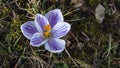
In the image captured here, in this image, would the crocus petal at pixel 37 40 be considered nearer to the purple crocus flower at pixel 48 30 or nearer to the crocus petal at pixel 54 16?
the purple crocus flower at pixel 48 30

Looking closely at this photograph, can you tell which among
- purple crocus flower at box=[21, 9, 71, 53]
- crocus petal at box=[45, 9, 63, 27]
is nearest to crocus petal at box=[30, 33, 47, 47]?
purple crocus flower at box=[21, 9, 71, 53]

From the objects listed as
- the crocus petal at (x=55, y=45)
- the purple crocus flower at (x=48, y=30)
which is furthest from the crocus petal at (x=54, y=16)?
the crocus petal at (x=55, y=45)

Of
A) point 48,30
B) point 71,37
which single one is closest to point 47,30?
point 48,30

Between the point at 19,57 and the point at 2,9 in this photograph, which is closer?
the point at 19,57

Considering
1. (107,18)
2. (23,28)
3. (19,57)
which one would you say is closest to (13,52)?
(19,57)

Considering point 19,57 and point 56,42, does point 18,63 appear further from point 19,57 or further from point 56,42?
point 56,42

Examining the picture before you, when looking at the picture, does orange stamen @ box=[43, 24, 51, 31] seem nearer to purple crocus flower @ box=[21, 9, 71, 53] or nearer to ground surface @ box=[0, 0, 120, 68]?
purple crocus flower @ box=[21, 9, 71, 53]
